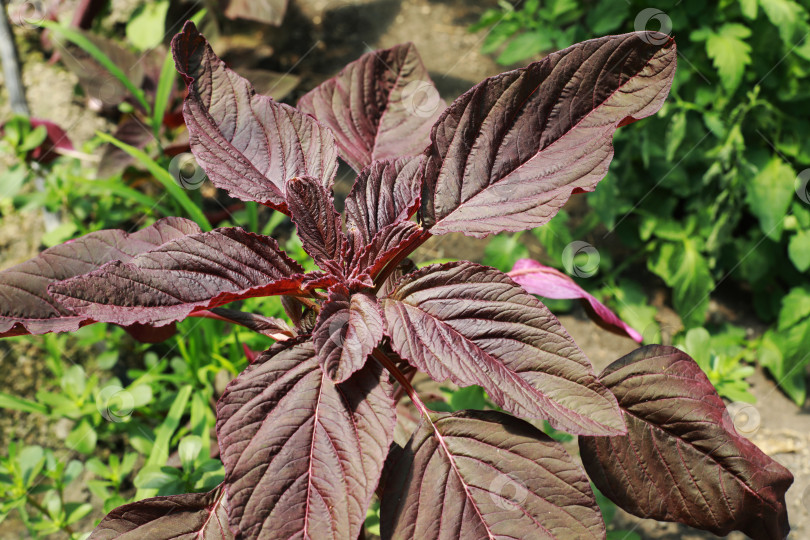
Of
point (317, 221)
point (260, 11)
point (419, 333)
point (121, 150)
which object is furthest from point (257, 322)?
point (260, 11)

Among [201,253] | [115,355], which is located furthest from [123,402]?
[201,253]

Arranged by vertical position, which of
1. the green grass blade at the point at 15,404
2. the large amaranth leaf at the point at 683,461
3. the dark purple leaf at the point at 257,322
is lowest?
the green grass blade at the point at 15,404

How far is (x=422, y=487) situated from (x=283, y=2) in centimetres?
213

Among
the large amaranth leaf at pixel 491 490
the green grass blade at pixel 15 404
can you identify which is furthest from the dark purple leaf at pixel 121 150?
the large amaranth leaf at pixel 491 490

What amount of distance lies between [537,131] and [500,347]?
0.34m

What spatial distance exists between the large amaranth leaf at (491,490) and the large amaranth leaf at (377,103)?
21.7 inches

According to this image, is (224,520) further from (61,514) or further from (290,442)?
(61,514)

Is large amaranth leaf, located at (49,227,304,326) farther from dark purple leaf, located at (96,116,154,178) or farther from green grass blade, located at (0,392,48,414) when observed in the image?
dark purple leaf, located at (96,116,154,178)

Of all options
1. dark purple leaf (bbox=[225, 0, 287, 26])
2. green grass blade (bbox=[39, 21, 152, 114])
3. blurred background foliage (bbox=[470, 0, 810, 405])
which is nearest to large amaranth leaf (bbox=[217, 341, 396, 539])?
blurred background foliage (bbox=[470, 0, 810, 405])

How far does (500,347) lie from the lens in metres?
0.86

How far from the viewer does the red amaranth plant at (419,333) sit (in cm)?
81

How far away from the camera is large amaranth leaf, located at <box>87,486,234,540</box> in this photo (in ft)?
3.03

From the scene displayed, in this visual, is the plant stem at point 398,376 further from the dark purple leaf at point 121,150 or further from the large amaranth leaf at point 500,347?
the dark purple leaf at point 121,150

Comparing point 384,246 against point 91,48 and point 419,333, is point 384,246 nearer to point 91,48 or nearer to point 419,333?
point 419,333
